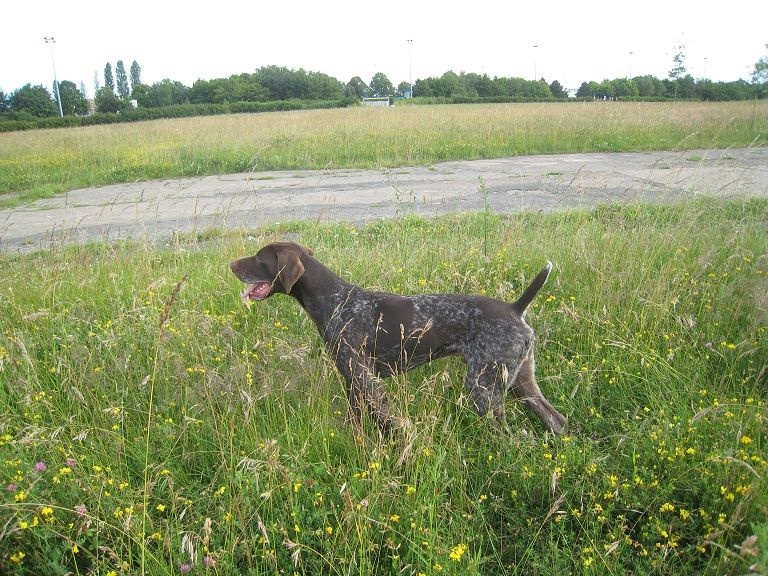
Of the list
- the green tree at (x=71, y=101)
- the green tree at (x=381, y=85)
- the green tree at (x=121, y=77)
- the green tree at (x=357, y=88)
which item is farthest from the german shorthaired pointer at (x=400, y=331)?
the green tree at (x=121, y=77)

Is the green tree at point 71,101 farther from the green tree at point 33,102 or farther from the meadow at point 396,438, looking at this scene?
the meadow at point 396,438

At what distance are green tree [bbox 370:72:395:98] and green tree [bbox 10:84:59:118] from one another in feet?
206

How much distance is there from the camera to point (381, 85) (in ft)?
387

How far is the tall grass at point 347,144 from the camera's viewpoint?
1577 cm

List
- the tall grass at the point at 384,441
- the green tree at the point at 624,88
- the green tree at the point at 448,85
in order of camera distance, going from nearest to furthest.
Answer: the tall grass at the point at 384,441 < the green tree at the point at 624,88 < the green tree at the point at 448,85

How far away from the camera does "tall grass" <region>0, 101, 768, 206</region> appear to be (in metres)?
15.8

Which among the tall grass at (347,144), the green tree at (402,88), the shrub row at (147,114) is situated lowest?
the tall grass at (347,144)

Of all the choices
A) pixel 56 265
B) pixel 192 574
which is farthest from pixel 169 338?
pixel 56 265

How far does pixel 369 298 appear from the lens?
12.6 feet

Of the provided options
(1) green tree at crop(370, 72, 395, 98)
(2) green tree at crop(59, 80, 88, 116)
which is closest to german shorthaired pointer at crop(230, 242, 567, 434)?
(2) green tree at crop(59, 80, 88, 116)

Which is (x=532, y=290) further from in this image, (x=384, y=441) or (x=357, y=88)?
(x=357, y=88)

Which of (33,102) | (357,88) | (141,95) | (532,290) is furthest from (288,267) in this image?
(357,88)

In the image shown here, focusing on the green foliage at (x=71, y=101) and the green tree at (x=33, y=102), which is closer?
the green tree at (x=33, y=102)

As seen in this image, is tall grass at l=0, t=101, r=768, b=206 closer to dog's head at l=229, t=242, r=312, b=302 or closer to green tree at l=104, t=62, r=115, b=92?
dog's head at l=229, t=242, r=312, b=302
